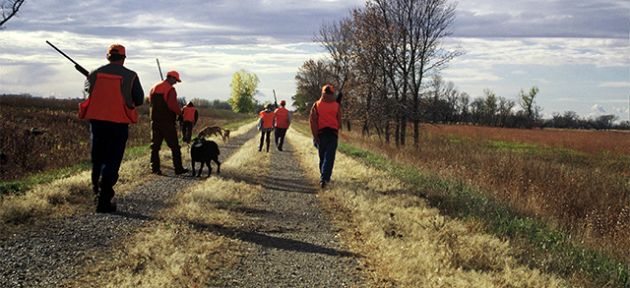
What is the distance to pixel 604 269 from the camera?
616 centimetres

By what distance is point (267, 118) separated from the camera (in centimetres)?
1945

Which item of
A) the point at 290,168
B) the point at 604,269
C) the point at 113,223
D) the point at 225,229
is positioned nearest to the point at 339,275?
the point at 225,229

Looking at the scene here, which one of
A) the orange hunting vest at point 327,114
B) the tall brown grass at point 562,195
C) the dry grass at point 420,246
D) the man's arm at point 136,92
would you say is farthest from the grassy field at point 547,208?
A: the man's arm at point 136,92

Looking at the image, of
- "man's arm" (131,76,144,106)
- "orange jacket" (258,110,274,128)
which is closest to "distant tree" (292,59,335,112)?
"orange jacket" (258,110,274,128)

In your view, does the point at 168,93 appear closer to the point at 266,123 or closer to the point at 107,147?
the point at 107,147

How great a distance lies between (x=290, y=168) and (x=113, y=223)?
800 centimetres

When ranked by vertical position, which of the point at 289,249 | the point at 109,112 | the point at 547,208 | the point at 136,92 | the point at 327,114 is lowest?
the point at 547,208

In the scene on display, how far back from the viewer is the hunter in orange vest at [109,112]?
6770mm

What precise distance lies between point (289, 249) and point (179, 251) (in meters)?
1.18

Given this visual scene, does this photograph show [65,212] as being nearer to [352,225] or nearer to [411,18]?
[352,225]

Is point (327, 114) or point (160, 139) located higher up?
point (327, 114)

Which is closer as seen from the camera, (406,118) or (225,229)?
(225,229)

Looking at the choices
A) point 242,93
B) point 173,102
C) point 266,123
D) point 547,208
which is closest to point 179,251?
point 173,102

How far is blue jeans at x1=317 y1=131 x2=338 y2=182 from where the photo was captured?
411 inches
